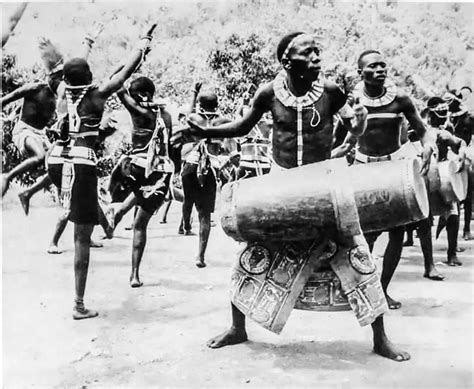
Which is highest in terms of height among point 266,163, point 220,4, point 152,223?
point 220,4

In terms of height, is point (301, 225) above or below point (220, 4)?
below

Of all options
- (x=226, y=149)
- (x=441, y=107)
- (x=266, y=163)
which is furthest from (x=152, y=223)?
(x=441, y=107)

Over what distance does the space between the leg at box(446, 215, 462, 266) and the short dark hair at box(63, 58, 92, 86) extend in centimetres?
399

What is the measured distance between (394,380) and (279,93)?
5.63 ft

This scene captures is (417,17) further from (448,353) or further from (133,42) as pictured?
(448,353)

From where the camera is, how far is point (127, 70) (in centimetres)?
432

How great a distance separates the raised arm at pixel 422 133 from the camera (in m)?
3.90

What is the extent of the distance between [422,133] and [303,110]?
0.96 meters

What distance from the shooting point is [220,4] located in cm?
971

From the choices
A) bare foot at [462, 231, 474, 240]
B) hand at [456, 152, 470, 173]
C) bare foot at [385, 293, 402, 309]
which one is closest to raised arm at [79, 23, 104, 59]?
bare foot at [385, 293, 402, 309]

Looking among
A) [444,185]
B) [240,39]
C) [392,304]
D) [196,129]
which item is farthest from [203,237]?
[240,39]

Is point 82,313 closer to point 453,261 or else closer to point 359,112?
point 359,112

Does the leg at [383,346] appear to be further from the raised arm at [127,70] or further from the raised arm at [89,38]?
the raised arm at [89,38]

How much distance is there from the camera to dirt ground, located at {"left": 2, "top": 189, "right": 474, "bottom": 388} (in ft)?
11.2
